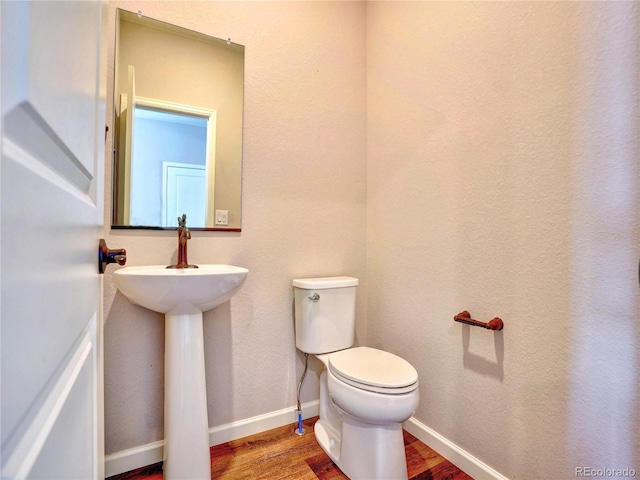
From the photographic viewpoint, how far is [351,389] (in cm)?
120

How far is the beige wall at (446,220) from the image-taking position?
96cm

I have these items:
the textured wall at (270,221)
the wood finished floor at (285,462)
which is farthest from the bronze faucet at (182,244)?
the wood finished floor at (285,462)

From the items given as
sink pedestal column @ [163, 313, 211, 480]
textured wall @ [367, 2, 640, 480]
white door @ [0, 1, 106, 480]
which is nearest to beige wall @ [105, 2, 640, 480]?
textured wall @ [367, 2, 640, 480]

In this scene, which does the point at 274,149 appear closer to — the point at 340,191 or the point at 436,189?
the point at 340,191

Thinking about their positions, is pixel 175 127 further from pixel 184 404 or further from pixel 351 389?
pixel 351 389

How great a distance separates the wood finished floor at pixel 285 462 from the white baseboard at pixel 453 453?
0.02 meters

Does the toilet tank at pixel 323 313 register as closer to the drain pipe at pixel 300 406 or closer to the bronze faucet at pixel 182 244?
the drain pipe at pixel 300 406

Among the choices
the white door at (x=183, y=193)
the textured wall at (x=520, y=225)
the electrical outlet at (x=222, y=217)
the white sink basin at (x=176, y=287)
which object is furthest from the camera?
the electrical outlet at (x=222, y=217)

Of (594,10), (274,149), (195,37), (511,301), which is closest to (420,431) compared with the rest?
(511,301)

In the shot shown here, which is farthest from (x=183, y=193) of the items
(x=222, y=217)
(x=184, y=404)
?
(x=184, y=404)

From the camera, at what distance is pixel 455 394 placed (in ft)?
4.56

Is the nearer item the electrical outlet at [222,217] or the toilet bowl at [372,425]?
the toilet bowl at [372,425]

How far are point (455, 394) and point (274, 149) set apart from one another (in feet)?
4.90

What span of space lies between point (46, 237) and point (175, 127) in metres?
1.31
